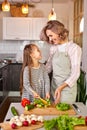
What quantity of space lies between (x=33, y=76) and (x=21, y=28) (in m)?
4.40

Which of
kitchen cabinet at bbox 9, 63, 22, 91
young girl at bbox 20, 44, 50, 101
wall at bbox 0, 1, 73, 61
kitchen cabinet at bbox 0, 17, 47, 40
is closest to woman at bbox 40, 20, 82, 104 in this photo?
young girl at bbox 20, 44, 50, 101

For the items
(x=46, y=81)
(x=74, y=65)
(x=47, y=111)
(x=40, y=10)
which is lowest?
(x=47, y=111)

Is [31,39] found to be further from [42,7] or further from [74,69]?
[74,69]

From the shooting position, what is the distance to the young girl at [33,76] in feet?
6.83

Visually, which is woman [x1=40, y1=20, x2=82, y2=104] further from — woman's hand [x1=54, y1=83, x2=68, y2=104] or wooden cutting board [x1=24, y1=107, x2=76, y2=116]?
wooden cutting board [x1=24, y1=107, x2=76, y2=116]

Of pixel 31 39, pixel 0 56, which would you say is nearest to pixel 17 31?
pixel 31 39

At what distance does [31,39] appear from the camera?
6.47m

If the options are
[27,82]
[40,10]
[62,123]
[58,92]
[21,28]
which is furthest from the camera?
[40,10]

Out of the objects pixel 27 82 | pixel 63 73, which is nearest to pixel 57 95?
pixel 63 73

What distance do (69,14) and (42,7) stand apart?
30.1 inches

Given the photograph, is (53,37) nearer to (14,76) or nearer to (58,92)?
(58,92)

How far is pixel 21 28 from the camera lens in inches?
251

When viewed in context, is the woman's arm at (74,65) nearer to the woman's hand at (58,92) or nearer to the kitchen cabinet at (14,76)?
the woman's hand at (58,92)

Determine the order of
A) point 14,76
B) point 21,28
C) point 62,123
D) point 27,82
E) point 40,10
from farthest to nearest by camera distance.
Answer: point 40,10 < point 21,28 < point 14,76 < point 27,82 < point 62,123
